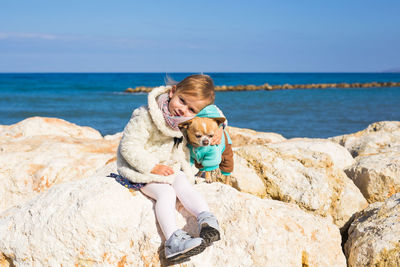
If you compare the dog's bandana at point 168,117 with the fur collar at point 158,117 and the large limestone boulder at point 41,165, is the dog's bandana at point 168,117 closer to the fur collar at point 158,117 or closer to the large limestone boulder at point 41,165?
the fur collar at point 158,117

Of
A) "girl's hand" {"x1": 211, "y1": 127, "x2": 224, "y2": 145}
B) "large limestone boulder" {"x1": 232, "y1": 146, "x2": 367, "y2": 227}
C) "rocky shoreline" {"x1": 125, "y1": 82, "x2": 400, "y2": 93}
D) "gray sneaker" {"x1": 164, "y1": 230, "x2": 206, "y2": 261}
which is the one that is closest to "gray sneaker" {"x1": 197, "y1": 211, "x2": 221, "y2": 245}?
"gray sneaker" {"x1": 164, "y1": 230, "x2": 206, "y2": 261}

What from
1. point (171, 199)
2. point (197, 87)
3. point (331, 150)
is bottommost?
point (331, 150)

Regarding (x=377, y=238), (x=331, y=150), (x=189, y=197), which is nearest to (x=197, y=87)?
(x=189, y=197)

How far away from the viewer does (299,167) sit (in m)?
4.72

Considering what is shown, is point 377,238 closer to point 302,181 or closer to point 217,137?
point 302,181

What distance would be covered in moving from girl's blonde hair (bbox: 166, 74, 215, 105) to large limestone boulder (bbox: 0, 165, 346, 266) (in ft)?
2.80

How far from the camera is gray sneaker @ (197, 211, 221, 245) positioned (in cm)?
277

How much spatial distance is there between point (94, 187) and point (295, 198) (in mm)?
2303

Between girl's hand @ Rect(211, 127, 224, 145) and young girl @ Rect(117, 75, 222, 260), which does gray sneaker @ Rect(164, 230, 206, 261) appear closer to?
young girl @ Rect(117, 75, 222, 260)

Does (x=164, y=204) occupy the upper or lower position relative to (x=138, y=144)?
lower

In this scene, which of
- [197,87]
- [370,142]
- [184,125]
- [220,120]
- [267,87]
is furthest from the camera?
[267,87]

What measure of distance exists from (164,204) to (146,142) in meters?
0.58

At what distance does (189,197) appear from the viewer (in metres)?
3.10

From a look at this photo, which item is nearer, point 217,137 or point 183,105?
point 183,105
